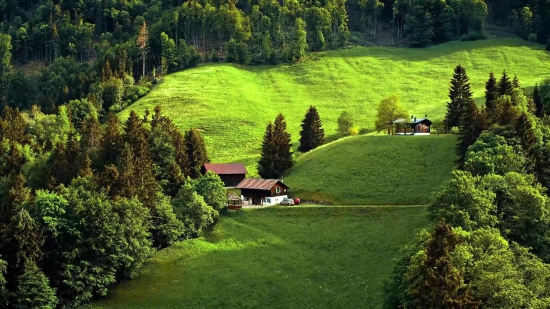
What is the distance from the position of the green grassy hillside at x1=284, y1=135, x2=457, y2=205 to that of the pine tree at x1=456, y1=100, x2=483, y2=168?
3.25 metres

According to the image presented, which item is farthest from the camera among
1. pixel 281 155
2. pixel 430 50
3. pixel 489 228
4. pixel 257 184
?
pixel 430 50

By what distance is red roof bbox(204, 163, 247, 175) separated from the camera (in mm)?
105562

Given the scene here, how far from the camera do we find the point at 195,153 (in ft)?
344

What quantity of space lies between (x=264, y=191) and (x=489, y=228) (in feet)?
130

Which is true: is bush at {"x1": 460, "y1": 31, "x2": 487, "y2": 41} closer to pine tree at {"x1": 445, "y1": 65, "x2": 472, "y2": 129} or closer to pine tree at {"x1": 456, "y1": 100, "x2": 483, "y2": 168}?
pine tree at {"x1": 445, "y1": 65, "x2": 472, "y2": 129}

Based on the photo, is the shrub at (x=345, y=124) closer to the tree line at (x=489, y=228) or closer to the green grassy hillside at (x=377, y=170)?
the green grassy hillside at (x=377, y=170)

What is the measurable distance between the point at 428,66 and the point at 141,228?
341 feet

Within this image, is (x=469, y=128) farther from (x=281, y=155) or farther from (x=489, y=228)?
(x=489, y=228)

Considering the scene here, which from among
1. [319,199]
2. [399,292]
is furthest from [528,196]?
[319,199]

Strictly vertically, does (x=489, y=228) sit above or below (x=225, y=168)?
above

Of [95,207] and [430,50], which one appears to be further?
[430,50]

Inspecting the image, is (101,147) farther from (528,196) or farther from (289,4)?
(289,4)

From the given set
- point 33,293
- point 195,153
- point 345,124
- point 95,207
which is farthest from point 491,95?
point 33,293

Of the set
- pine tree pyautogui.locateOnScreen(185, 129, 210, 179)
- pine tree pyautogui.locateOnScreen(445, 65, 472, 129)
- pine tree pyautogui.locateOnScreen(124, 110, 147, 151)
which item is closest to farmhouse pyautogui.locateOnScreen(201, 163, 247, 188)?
pine tree pyautogui.locateOnScreen(185, 129, 210, 179)
